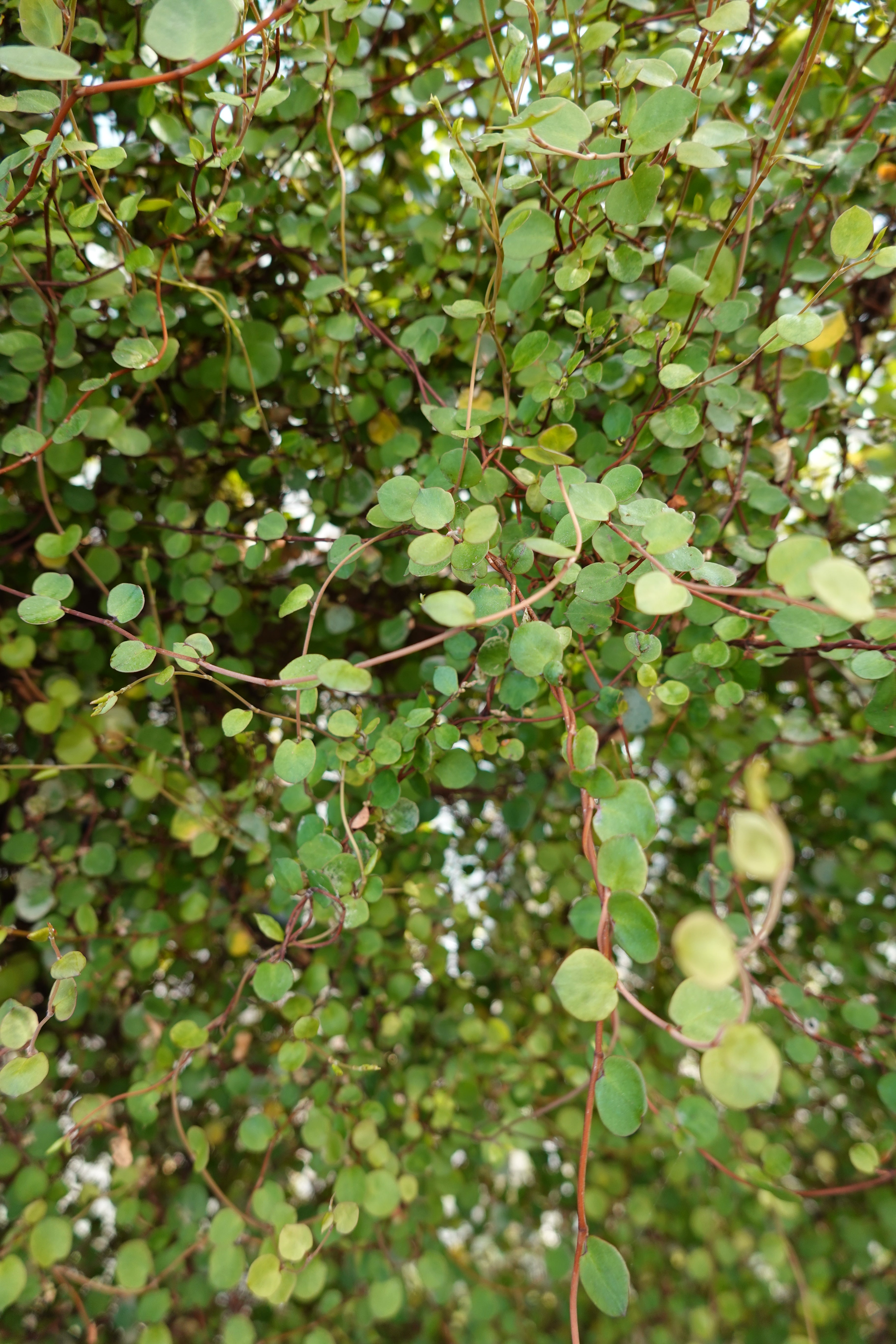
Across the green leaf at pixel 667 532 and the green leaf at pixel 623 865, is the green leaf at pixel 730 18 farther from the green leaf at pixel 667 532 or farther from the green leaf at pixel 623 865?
the green leaf at pixel 623 865

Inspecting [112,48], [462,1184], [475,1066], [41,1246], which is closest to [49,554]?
[112,48]

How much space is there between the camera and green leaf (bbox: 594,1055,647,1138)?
0.34 meters

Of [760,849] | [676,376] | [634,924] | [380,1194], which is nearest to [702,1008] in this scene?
[634,924]

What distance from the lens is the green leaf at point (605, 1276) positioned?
358mm

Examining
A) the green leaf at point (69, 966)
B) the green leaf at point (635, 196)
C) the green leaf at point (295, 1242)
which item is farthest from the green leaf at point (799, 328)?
the green leaf at point (295, 1242)

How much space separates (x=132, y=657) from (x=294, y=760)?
0.11 metres

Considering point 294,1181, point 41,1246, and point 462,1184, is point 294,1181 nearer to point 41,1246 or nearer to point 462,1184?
point 462,1184

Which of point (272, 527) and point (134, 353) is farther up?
point (134, 353)

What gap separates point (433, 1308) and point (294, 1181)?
0.99ft

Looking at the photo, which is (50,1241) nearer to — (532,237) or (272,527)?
(272,527)

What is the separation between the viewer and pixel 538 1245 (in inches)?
44.1

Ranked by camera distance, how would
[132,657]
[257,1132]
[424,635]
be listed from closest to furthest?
1. [132,657]
2. [257,1132]
3. [424,635]

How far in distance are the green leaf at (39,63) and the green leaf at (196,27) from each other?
46 millimetres

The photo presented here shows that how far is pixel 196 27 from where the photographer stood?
0.33m
